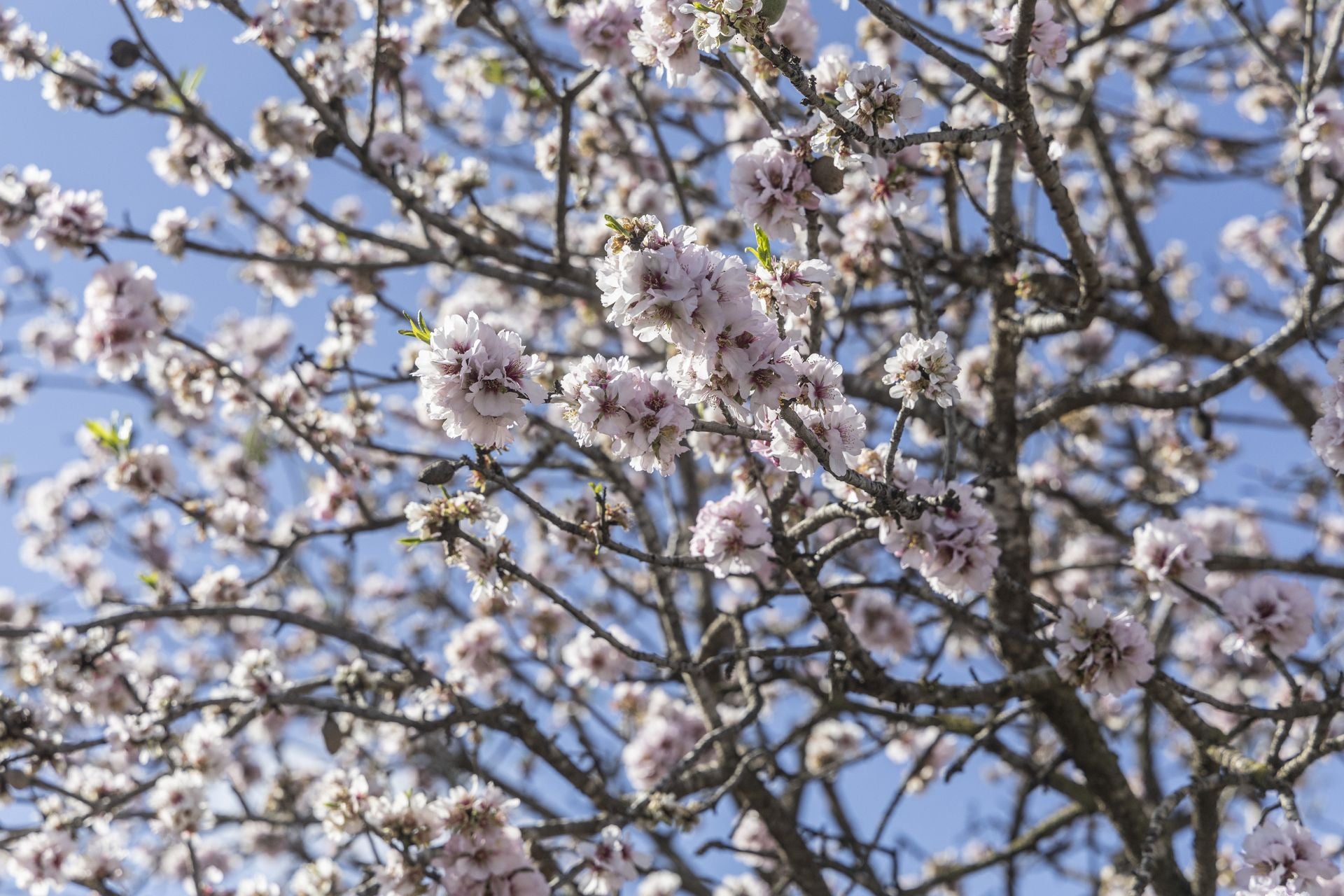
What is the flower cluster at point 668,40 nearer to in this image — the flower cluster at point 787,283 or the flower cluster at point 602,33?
the flower cluster at point 787,283

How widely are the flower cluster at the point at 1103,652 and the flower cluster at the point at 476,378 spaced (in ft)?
6.03

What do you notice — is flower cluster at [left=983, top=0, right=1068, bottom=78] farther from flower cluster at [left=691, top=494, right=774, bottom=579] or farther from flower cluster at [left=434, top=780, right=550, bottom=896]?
flower cluster at [left=434, top=780, right=550, bottom=896]

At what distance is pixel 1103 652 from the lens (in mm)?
2902

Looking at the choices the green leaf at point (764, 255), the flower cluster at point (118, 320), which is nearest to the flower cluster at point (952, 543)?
the green leaf at point (764, 255)

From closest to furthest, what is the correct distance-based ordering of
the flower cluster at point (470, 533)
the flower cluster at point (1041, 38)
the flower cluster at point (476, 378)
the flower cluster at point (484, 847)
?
the flower cluster at point (476, 378), the flower cluster at point (470, 533), the flower cluster at point (1041, 38), the flower cluster at point (484, 847)

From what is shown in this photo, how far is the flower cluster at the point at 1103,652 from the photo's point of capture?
290 centimetres

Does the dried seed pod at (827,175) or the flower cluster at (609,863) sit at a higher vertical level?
the dried seed pod at (827,175)

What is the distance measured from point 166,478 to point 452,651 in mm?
1631

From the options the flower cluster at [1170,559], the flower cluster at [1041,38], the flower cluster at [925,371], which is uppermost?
the flower cluster at [1041,38]

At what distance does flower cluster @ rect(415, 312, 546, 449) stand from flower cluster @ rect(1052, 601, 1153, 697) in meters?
1.84

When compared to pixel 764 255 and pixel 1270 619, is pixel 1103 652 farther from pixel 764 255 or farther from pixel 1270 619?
pixel 764 255

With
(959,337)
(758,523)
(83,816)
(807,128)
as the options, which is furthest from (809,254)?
Result: (959,337)

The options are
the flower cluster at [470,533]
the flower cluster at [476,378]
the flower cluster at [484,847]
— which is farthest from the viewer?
the flower cluster at [484,847]

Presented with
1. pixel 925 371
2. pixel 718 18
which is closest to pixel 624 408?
pixel 925 371
